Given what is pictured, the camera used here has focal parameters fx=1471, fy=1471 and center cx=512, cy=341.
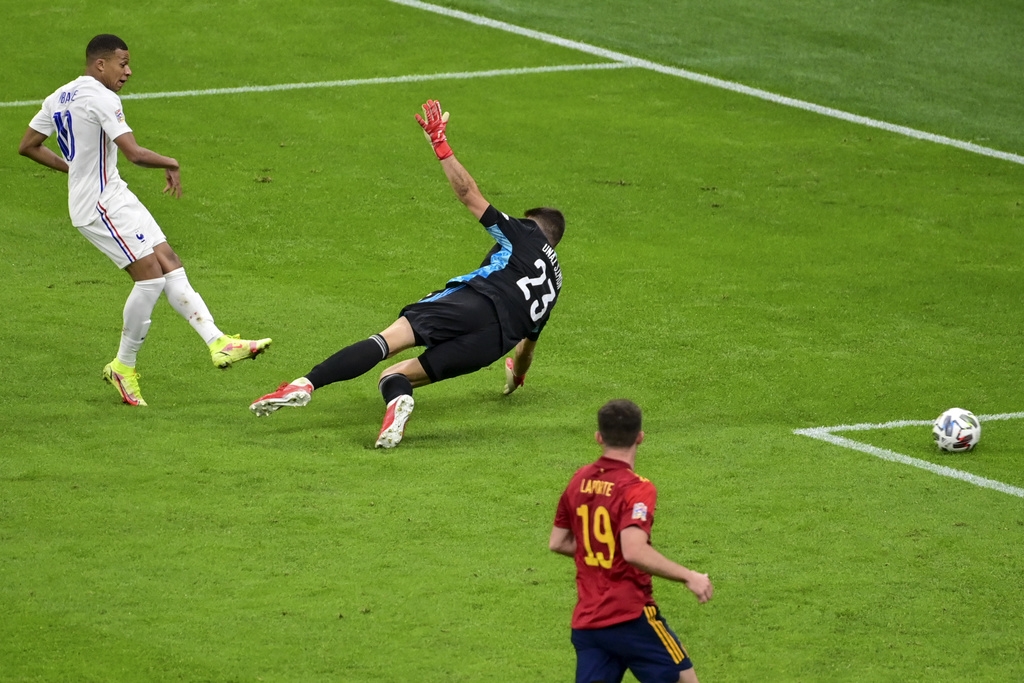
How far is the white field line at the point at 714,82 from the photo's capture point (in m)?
17.5

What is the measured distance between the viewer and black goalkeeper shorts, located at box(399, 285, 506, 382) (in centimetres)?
951

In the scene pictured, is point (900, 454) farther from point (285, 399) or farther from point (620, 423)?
point (620, 423)

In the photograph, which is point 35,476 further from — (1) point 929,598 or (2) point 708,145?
(2) point 708,145

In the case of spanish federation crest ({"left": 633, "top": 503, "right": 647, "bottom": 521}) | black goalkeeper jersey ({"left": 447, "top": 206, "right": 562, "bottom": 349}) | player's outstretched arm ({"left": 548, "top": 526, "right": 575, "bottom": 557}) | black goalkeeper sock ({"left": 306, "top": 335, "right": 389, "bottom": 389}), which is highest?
spanish federation crest ({"left": 633, "top": 503, "right": 647, "bottom": 521})

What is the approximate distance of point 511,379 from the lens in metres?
10.4

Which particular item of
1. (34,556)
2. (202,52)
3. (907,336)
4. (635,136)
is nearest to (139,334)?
(34,556)

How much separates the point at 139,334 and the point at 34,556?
8.57 feet

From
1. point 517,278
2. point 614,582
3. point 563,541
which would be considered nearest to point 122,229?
point 517,278

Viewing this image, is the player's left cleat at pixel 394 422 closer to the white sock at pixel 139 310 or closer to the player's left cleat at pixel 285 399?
the player's left cleat at pixel 285 399

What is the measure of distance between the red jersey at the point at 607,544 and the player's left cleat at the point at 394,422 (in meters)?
3.85

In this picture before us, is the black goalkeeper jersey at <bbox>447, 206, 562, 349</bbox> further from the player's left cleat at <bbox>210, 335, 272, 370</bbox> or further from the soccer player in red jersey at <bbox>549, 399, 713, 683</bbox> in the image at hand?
the soccer player in red jersey at <bbox>549, 399, 713, 683</bbox>

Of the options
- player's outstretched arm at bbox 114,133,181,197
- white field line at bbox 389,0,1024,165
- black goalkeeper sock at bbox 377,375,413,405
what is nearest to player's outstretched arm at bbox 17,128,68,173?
player's outstretched arm at bbox 114,133,181,197

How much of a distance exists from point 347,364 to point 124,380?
5.64ft

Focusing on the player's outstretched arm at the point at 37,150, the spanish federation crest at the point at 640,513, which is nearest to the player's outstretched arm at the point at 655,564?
the spanish federation crest at the point at 640,513
